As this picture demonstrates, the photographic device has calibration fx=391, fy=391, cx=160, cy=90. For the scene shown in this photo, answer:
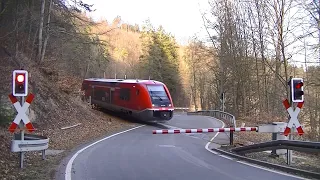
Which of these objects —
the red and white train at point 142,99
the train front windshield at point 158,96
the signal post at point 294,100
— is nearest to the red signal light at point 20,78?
the signal post at point 294,100

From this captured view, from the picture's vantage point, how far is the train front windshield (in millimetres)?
29000

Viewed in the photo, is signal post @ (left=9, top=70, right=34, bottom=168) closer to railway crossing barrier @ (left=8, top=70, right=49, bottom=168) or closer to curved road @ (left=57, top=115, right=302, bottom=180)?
railway crossing barrier @ (left=8, top=70, right=49, bottom=168)

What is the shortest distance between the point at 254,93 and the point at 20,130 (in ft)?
115

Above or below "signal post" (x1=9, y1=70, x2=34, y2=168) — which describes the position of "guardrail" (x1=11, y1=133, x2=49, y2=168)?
below

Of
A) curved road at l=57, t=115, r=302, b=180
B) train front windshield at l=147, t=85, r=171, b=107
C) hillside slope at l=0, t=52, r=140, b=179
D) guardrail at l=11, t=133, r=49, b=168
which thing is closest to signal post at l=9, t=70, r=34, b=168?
guardrail at l=11, t=133, r=49, b=168

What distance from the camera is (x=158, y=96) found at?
2928cm

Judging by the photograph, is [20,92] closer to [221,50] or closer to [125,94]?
[125,94]

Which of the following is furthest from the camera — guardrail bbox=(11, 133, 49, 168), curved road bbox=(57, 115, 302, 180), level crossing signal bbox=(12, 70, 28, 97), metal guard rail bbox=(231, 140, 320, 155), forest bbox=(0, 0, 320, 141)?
forest bbox=(0, 0, 320, 141)

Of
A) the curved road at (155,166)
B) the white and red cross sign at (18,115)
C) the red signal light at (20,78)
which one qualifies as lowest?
the curved road at (155,166)

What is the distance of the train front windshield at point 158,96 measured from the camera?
95.1ft

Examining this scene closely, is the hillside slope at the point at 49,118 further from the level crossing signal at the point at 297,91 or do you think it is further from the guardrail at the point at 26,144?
the level crossing signal at the point at 297,91

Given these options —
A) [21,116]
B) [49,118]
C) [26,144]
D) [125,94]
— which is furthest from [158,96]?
[21,116]

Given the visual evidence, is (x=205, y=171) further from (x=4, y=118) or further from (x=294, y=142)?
(x=4, y=118)

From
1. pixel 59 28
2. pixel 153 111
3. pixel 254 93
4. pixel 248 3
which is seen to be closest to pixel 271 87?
pixel 254 93
